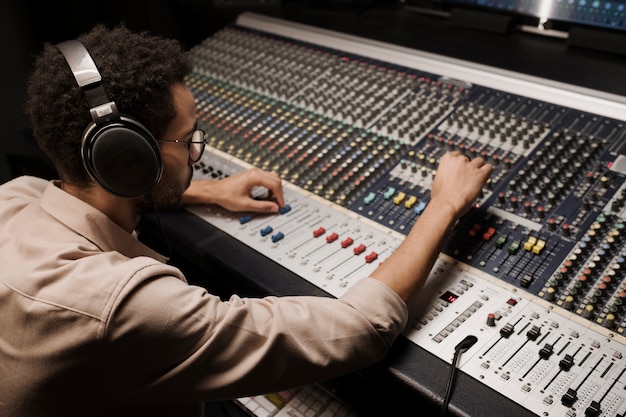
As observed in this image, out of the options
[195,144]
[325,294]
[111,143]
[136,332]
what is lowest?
[325,294]

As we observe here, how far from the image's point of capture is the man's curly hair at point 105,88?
0.97m

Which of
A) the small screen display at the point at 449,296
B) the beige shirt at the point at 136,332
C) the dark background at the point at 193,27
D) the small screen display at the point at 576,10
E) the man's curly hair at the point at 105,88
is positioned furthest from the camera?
the dark background at the point at 193,27

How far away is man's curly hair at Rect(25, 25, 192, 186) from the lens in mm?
975

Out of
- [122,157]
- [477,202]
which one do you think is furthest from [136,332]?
[477,202]

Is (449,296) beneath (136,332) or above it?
beneath

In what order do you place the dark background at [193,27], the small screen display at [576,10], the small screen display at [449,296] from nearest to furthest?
the small screen display at [449,296]
the small screen display at [576,10]
the dark background at [193,27]

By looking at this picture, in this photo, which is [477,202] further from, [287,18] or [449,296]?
[287,18]

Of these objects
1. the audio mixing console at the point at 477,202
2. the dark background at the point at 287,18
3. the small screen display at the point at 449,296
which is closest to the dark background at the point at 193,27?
the dark background at the point at 287,18

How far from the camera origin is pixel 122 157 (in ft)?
3.18

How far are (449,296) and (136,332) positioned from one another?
60 cm

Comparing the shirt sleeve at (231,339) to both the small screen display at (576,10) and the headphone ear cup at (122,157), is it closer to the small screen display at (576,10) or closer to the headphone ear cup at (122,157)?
the headphone ear cup at (122,157)

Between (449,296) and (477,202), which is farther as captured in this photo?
(477,202)

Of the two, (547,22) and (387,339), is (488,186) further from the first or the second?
(547,22)

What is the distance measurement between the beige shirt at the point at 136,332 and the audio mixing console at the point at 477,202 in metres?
0.16
